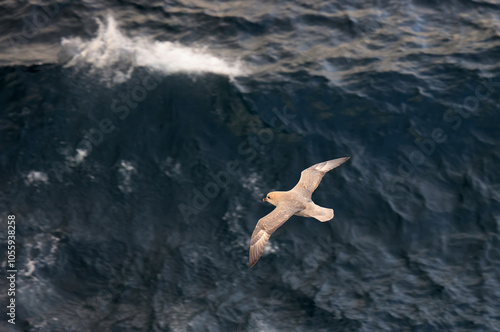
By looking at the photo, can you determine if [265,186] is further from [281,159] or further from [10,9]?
[10,9]

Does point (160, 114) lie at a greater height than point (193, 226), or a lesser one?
greater

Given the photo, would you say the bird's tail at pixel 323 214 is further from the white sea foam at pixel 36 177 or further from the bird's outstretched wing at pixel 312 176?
the white sea foam at pixel 36 177

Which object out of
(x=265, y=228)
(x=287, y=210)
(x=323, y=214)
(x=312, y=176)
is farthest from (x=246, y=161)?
(x=323, y=214)

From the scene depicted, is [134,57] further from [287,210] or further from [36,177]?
[287,210]

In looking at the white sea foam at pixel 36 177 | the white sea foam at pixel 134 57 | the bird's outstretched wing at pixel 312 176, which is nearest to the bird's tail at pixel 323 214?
the bird's outstretched wing at pixel 312 176

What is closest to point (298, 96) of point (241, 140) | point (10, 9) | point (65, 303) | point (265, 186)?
point (241, 140)

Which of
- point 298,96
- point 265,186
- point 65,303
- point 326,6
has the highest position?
point 326,6

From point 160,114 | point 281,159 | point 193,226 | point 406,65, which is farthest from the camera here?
point 406,65

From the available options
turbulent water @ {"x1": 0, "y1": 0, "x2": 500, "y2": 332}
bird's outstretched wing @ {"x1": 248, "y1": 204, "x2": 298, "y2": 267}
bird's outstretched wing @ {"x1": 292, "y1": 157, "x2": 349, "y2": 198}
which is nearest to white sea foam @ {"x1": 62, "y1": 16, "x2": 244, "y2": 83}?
turbulent water @ {"x1": 0, "y1": 0, "x2": 500, "y2": 332}
